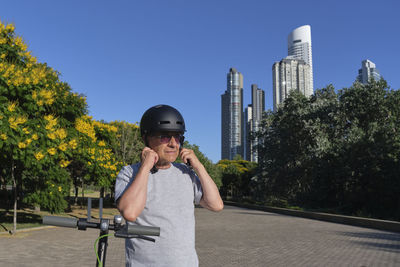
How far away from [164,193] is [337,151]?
983 inches

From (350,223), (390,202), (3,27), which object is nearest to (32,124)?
(3,27)

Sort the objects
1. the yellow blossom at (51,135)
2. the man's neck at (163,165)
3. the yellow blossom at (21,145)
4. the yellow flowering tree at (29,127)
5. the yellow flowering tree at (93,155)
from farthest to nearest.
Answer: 1. the yellow flowering tree at (93,155)
2. the yellow blossom at (51,135)
3. the yellow flowering tree at (29,127)
4. the yellow blossom at (21,145)
5. the man's neck at (163,165)

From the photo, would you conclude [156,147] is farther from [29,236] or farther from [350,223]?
[350,223]

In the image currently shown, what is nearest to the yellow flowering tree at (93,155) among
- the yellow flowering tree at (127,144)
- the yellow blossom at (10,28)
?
the yellow flowering tree at (127,144)

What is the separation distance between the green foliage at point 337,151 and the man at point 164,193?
2144 cm

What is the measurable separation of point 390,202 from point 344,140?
625 cm

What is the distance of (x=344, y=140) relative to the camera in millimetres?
26078

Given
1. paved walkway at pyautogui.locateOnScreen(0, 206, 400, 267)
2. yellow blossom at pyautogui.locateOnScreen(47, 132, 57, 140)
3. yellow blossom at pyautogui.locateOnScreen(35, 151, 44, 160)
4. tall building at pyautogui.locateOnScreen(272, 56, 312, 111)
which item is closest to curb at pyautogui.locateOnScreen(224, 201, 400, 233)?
paved walkway at pyautogui.locateOnScreen(0, 206, 400, 267)

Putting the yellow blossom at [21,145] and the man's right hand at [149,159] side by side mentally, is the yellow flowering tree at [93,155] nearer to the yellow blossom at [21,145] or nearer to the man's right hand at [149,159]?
the yellow blossom at [21,145]

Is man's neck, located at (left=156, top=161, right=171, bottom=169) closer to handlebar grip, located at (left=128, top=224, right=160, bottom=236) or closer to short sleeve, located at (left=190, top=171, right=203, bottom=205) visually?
short sleeve, located at (left=190, top=171, right=203, bottom=205)

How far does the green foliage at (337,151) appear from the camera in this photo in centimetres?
2114

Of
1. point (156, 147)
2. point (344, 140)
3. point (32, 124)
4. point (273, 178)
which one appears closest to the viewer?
point (156, 147)

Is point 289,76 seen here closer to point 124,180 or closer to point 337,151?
point 337,151

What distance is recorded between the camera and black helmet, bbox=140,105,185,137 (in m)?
2.04
